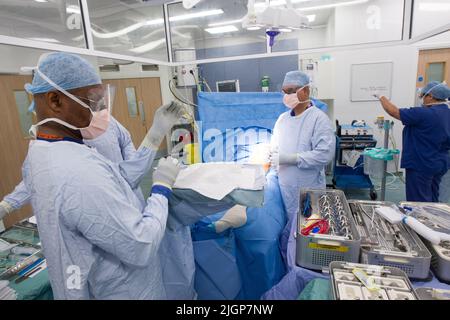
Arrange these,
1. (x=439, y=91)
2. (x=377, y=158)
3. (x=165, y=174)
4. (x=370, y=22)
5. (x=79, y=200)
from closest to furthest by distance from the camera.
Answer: (x=79, y=200) < (x=165, y=174) < (x=439, y=91) < (x=377, y=158) < (x=370, y=22)

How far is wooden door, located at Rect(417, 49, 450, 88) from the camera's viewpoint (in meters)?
3.86

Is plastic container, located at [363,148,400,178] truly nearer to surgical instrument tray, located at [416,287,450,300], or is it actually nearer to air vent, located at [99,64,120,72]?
surgical instrument tray, located at [416,287,450,300]

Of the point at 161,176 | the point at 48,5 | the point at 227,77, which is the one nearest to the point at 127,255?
the point at 161,176

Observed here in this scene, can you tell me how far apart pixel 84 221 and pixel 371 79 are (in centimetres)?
422

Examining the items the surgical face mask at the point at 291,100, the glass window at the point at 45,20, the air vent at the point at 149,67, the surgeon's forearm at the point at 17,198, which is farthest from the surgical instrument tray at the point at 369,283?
the air vent at the point at 149,67

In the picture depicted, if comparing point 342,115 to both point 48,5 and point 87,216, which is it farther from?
point 87,216

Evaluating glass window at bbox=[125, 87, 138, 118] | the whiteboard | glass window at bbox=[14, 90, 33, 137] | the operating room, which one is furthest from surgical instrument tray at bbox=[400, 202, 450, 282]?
glass window at bbox=[125, 87, 138, 118]

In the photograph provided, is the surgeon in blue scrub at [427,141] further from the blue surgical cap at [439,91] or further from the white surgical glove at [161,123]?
the white surgical glove at [161,123]

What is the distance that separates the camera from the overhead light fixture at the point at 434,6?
154 cm

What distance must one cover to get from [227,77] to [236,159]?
9.90ft

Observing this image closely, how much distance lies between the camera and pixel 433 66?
3967 mm

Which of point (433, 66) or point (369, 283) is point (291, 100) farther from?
point (433, 66)

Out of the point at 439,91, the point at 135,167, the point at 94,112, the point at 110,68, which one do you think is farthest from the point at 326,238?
the point at 110,68

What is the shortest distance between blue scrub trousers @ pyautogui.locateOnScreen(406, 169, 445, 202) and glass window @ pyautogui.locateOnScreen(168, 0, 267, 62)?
5.62ft
